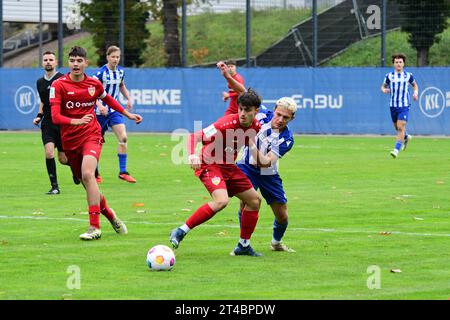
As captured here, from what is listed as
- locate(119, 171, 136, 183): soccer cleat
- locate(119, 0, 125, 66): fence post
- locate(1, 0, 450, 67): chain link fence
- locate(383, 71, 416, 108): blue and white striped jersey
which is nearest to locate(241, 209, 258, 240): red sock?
locate(119, 171, 136, 183): soccer cleat

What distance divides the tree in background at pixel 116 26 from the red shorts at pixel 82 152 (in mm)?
26874

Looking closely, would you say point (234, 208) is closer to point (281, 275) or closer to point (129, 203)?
point (129, 203)

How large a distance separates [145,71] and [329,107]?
20.9 ft

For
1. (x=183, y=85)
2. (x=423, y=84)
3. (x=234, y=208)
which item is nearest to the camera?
(x=234, y=208)

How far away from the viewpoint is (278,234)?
11133mm

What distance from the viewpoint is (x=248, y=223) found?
35.6 ft

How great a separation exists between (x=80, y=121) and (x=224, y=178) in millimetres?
2422

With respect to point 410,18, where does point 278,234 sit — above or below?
below

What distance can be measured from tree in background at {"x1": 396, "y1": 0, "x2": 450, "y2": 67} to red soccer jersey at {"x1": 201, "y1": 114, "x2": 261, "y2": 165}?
85.9ft

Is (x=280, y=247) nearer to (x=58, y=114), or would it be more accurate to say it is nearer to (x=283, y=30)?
(x=58, y=114)

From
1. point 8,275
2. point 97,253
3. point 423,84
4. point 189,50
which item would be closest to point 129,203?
point 97,253

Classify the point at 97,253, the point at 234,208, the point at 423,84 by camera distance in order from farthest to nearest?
the point at 423,84, the point at 234,208, the point at 97,253

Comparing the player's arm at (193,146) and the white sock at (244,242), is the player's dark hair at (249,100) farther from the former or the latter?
the white sock at (244,242)

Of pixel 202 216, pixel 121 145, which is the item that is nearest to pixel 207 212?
pixel 202 216
